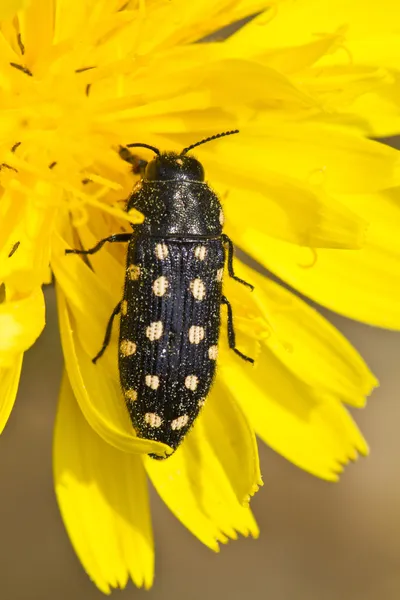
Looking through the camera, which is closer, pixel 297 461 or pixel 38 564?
pixel 297 461

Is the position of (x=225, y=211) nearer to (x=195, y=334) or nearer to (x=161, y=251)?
(x=161, y=251)

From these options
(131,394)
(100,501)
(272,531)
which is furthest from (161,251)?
(272,531)

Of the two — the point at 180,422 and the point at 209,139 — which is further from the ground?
the point at 209,139

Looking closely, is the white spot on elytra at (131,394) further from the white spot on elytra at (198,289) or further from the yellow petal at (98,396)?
the white spot on elytra at (198,289)

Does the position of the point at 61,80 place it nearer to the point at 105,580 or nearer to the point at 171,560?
the point at 105,580

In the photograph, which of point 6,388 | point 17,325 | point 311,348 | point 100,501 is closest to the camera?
point 17,325

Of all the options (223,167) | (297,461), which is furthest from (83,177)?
(297,461)
